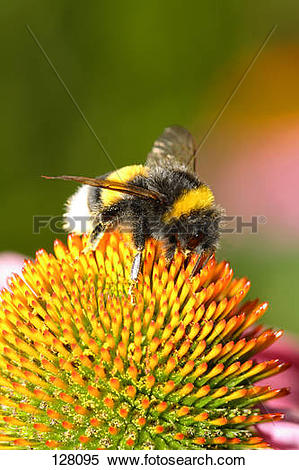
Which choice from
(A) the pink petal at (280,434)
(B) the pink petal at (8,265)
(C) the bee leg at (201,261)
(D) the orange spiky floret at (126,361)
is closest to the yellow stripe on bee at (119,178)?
(D) the orange spiky floret at (126,361)

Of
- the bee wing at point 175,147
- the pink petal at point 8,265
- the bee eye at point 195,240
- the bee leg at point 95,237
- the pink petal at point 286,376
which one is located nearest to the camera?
the bee eye at point 195,240

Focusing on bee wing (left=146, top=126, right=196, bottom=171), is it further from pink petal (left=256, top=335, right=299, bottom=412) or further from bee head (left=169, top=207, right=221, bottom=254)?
pink petal (left=256, top=335, right=299, bottom=412)

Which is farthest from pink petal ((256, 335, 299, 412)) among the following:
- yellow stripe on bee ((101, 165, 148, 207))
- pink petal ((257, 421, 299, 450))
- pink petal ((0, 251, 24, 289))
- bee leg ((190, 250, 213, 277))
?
pink petal ((0, 251, 24, 289))

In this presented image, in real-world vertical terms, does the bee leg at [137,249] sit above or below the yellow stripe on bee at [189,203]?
below

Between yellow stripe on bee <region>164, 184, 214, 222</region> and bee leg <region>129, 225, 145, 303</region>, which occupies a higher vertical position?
yellow stripe on bee <region>164, 184, 214, 222</region>

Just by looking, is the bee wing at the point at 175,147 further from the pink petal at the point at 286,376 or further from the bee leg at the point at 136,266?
the pink petal at the point at 286,376

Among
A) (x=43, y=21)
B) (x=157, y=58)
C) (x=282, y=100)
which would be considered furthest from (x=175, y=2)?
(x=282, y=100)
